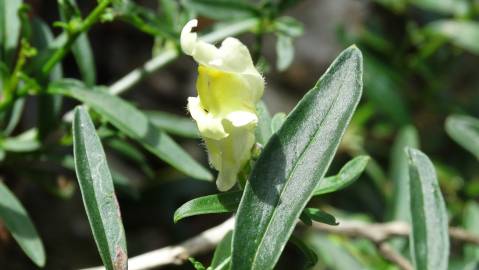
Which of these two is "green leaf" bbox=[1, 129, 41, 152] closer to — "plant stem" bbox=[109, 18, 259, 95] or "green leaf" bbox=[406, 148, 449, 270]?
"plant stem" bbox=[109, 18, 259, 95]

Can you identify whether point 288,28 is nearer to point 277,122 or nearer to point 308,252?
point 277,122

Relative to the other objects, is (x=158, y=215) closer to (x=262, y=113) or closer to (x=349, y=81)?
(x=262, y=113)

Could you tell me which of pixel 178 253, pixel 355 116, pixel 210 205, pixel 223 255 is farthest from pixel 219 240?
pixel 355 116

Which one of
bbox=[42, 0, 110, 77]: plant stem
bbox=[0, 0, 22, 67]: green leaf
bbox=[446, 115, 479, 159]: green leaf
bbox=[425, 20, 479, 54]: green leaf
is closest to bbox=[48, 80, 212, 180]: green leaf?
bbox=[42, 0, 110, 77]: plant stem

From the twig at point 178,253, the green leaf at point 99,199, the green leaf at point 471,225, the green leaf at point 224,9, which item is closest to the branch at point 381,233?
the green leaf at point 471,225

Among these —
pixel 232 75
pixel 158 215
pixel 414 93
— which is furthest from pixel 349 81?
pixel 414 93

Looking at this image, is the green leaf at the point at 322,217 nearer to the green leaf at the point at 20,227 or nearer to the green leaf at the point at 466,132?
the green leaf at the point at 20,227
